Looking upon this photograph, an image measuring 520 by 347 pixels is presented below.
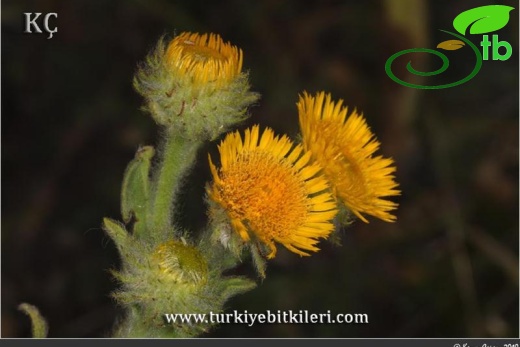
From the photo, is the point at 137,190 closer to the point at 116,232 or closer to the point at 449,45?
the point at 116,232

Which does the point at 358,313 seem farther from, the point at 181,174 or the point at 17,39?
the point at 17,39

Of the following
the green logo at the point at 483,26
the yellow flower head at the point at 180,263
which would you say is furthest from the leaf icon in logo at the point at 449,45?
the yellow flower head at the point at 180,263

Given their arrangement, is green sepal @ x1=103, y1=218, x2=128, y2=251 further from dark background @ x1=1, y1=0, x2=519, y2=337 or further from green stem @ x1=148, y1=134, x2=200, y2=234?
dark background @ x1=1, y1=0, x2=519, y2=337

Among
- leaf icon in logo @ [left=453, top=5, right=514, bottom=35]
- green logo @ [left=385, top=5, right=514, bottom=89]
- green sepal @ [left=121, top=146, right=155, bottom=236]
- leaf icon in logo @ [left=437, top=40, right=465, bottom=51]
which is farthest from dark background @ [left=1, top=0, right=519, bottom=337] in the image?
green sepal @ [left=121, top=146, right=155, bottom=236]

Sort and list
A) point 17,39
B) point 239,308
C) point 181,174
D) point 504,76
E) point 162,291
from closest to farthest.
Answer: point 162,291 < point 181,174 < point 239,308 < point 17,39 < point 504,76

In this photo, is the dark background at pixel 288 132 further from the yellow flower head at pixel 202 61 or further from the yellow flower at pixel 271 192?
the yellow flower head at pixel 202 61

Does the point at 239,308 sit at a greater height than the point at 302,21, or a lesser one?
lesser

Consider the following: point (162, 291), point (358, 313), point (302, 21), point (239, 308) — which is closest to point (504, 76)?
point (302, 21)
